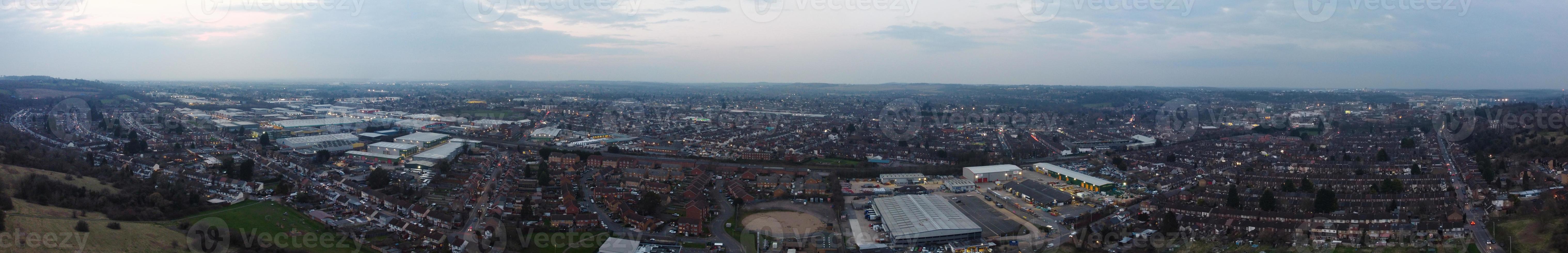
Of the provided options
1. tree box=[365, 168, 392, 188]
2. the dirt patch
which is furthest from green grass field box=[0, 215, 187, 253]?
the dirt patch

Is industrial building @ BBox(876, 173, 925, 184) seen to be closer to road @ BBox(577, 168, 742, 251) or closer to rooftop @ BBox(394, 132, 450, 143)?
road @ BBox(577, 168, 742, 251)

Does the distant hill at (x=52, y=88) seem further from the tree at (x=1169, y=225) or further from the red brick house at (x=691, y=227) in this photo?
the tree at (x=1169, y=225)

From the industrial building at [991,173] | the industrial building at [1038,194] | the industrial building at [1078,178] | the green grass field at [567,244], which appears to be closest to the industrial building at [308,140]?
the green grass field at [567,244]

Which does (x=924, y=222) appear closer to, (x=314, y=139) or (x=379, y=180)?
(x=379, y=180)

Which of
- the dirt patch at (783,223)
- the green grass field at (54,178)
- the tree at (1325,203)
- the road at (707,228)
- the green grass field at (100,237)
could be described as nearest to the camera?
the green grass field at (100,237)

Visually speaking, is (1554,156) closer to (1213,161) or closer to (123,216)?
(1213,161)

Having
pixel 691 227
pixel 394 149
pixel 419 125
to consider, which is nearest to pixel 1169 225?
pixel 691 227

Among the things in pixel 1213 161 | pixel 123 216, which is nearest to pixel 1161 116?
pixel 1213 161
